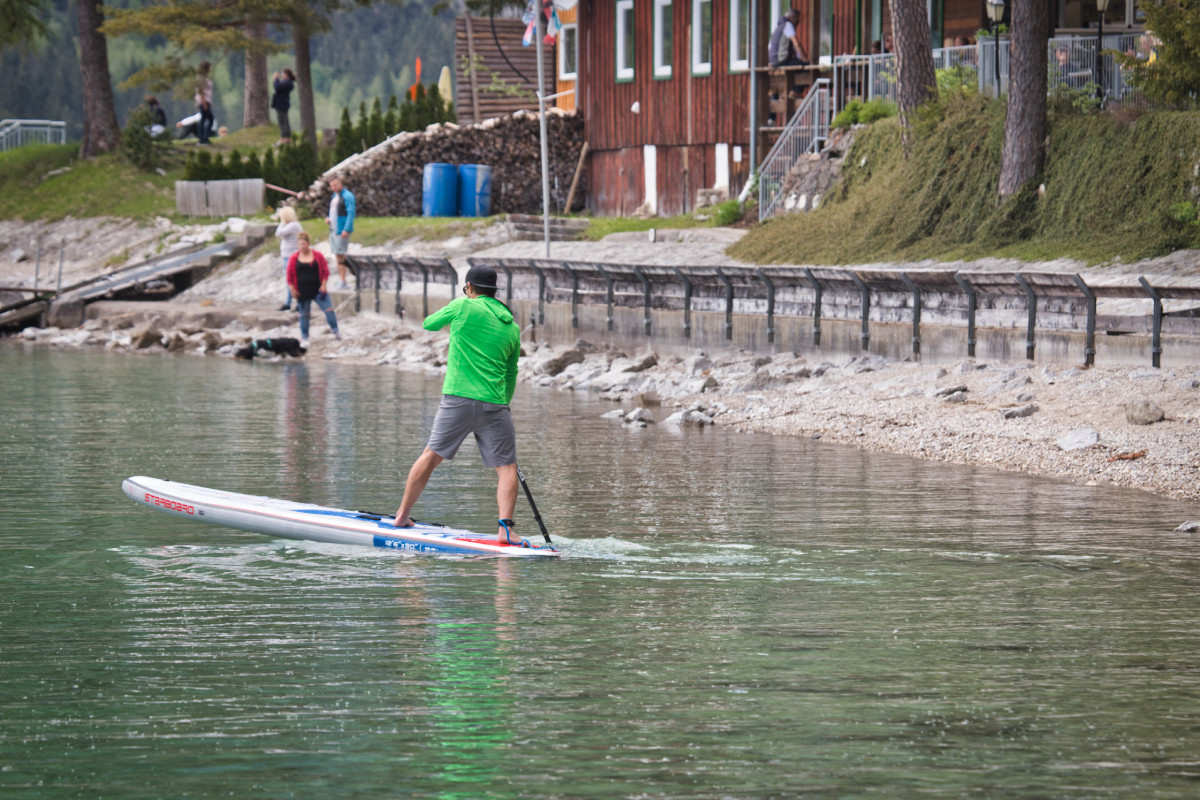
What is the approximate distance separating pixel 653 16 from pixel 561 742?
38751mm

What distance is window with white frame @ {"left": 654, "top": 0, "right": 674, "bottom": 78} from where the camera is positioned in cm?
4506

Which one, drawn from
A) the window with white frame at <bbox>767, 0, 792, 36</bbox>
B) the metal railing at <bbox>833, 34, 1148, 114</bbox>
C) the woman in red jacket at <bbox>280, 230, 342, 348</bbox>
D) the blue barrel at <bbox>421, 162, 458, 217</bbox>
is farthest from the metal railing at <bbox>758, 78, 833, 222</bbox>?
the blue barrel at <bbox>421, 162, 458, 217</bbox>

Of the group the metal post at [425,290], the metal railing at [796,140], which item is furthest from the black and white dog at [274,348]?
the metal railing at [796,140]

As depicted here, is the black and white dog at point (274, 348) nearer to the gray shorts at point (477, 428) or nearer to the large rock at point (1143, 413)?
the large rock at point (1143, 413)

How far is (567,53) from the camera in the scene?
165 ft

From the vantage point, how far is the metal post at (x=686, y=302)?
95.1 ft

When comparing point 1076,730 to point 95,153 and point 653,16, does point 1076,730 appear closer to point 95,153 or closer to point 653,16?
point 653,16

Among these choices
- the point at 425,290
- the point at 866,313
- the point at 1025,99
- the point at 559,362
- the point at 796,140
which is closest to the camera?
the point at 866,313

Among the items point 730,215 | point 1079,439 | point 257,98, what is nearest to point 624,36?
point 730,215

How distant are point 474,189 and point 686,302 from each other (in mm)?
19139

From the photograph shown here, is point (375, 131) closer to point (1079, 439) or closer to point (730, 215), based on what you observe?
point (730, 215)

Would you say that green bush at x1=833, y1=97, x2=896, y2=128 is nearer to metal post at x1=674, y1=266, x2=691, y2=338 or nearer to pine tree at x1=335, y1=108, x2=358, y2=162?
metal post at x1=674, y1=266, x2=691, y2=338

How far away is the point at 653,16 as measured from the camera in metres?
45.4

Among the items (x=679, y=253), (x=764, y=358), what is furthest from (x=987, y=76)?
(x=764, y=358)
